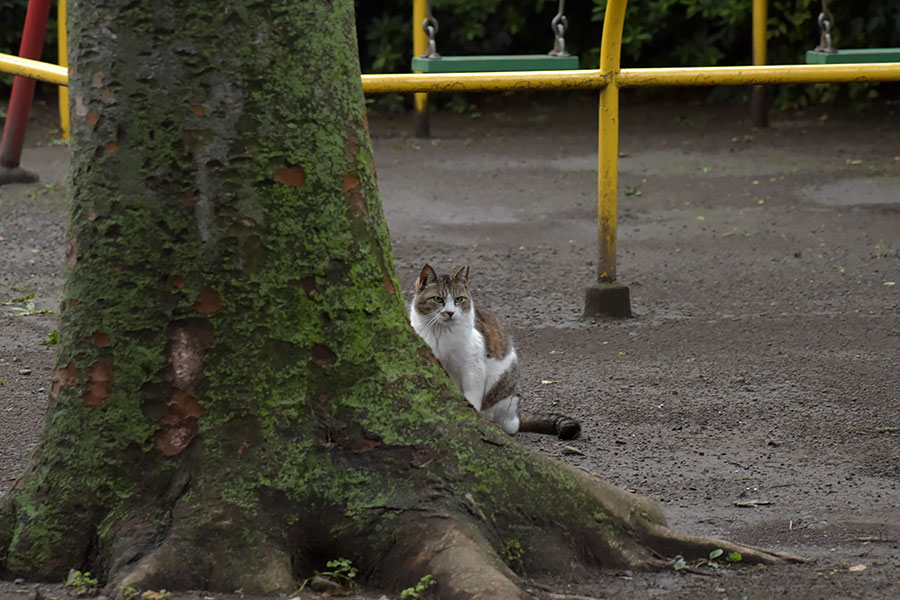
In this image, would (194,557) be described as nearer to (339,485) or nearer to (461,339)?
(339,485)

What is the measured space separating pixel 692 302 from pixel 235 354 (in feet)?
11.9

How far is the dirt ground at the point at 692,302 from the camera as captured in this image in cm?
340

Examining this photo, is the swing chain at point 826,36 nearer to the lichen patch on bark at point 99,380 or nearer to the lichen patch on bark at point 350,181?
the lichen patch on bark at point 350,181

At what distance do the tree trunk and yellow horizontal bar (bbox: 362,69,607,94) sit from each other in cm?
245

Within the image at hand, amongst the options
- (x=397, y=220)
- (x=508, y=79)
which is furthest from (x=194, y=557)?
(x=397, y=220)

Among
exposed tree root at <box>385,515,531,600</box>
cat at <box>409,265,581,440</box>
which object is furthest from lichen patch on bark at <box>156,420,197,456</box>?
cat at <box>409,265,581,440</box>

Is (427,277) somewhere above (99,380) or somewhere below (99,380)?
below

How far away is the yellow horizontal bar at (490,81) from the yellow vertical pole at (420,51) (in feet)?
14.8

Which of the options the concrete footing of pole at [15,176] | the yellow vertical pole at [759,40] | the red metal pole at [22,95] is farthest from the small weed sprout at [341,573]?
the yellow vertical pole at [759,40]

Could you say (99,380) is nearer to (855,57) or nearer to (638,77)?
(638,77)

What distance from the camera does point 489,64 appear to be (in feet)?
17.8

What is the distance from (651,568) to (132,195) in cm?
137

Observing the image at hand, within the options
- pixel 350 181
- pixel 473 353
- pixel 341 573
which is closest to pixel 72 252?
pixel 350 181

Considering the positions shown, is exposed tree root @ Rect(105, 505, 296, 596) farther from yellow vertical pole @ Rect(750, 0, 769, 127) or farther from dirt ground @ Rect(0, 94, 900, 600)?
yellow vertical pole @ Rect(750, 0, 769, 127)
